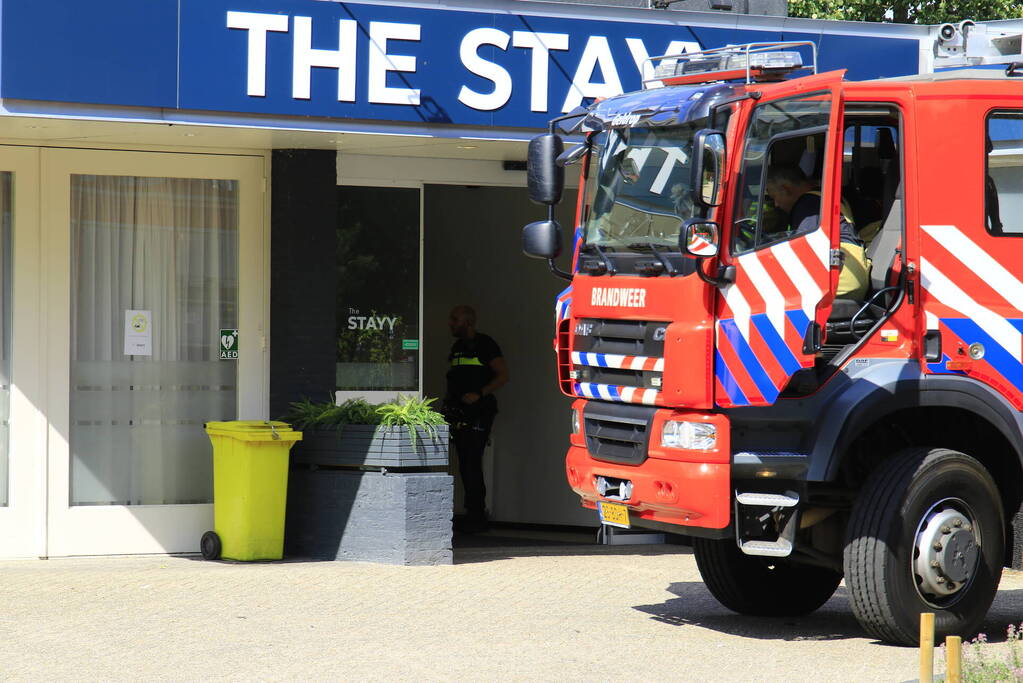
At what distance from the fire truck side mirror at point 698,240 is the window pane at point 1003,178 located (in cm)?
155

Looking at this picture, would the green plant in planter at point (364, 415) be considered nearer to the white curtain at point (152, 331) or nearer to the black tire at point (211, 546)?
the white curtain at point (152, 331)

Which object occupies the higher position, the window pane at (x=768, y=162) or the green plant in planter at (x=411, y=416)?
the window pane at (x=768, y=162)

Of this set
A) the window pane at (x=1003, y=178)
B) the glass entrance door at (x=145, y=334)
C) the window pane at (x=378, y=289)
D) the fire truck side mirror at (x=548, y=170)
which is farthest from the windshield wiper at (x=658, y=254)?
the glass entrance door at (x=145, y=334)

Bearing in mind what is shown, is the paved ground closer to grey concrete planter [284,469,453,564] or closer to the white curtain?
grey concrete planter [284,469,453,564]

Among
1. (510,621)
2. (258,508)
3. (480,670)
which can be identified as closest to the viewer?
(480,670)

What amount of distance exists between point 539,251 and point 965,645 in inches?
125

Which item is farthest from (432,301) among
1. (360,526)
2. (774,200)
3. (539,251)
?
(774,200)

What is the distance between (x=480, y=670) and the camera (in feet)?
23.2

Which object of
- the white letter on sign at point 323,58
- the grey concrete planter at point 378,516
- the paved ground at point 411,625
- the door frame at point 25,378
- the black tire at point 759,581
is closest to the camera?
the paved ground at point 411,625

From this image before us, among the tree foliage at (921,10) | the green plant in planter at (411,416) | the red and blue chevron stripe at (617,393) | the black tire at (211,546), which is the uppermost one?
the tree foliage at (921,10)

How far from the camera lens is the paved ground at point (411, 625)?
712 cm

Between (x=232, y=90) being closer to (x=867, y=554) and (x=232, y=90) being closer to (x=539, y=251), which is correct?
(x=539, y=251)

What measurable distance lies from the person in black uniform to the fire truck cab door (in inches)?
235

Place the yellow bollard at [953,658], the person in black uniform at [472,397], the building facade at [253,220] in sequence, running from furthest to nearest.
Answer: the person in black uniform at [472,397] < the building facade at [253,220] < the yellow bollard at [953,658]
